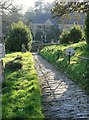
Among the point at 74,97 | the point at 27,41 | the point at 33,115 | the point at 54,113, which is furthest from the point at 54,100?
the point at 27,41

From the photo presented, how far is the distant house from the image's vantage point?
75188 millimetres

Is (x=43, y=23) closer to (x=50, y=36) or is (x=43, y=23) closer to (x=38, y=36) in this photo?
(x=38, y=36)

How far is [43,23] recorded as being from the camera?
77.1m

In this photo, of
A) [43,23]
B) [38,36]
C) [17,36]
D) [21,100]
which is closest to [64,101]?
[21,100]

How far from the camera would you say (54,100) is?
9.08 m

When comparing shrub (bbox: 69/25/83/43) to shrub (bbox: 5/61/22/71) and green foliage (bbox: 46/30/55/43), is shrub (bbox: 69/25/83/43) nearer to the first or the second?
shrub (bbox: 5/61/22/71)

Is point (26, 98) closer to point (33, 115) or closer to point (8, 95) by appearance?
point (8, 95)

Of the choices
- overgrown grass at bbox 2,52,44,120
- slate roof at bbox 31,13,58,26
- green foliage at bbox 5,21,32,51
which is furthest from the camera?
slate roof at bbox 31,13,58,26

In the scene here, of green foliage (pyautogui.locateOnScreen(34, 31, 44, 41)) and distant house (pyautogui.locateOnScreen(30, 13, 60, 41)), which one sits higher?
distant house (pyautogui.locateOnScreen(30, 13, 60, 41))

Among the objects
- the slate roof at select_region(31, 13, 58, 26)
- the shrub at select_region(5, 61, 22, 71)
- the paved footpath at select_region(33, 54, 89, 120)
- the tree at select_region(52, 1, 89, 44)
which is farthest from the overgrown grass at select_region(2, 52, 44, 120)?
the slate roof at select_region(31, 13, 58, 26)

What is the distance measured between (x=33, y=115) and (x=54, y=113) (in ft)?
3.09

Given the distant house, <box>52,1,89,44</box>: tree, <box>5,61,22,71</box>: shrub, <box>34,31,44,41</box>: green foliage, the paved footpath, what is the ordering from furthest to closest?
the distant house → <box>34,31,44,41</box>: green foliage → <box>5,61,22,71</box>: shrub → <box>52,1,89,44</box>: tree → the paved footpath

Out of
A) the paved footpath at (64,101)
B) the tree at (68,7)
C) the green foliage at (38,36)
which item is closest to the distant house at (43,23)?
the green foliage at (38,36)

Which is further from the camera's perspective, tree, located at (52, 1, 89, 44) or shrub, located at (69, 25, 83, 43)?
shrub, located at (69, 25, 83, 43)
